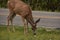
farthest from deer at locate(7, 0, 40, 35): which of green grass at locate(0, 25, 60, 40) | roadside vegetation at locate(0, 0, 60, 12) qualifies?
roadside vegetation at locate(0, 0, 60, 12)

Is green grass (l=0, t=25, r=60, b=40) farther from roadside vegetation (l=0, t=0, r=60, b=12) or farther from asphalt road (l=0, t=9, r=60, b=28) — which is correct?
roadside vegetation (l=0, t=0, r=60, b=12)

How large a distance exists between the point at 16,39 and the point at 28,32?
1.55 m

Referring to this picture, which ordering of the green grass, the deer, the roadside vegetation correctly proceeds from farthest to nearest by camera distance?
1. the roadside vegetation
2. the deer
3. the green grass

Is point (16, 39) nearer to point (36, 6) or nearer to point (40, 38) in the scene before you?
point (40, 38)

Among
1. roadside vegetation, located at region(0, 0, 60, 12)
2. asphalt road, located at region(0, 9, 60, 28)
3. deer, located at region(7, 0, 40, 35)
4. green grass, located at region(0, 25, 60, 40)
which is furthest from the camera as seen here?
roadside vegetation, located at region(0, 0, 60, 12)

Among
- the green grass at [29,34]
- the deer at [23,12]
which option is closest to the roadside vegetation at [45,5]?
the green grass at [29,34]

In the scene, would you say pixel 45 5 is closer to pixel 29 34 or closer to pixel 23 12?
pixel 23 12

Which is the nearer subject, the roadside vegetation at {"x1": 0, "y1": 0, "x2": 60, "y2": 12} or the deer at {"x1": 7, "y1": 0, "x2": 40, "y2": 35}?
the deer at {"x1": 7, "y1": 0, "x2": 40, "y2": 35}

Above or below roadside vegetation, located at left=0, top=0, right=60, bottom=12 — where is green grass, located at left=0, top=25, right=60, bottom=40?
below

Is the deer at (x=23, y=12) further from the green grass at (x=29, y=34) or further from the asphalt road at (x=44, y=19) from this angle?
the asphalt road at (x=44, y=19)

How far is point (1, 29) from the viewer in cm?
1366

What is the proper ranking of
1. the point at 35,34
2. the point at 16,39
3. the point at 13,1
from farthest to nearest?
the point at 13,1 → the point at 35,34 → the point at 16,39

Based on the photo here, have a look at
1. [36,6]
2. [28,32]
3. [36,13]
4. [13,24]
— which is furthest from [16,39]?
[36,6]

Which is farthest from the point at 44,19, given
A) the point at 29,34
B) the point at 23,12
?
the point at 29,34
